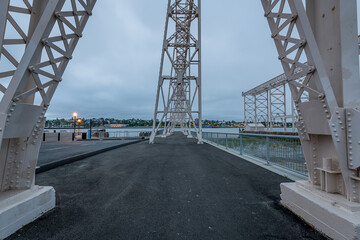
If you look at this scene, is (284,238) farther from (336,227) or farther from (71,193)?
(71,193)

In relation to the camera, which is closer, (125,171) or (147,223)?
(147,223)

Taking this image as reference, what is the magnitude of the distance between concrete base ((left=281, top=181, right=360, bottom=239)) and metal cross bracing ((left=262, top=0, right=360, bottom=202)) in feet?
0.59

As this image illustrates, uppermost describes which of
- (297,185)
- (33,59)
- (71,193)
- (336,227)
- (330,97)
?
(33,59)

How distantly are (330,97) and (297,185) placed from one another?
1.73 metres

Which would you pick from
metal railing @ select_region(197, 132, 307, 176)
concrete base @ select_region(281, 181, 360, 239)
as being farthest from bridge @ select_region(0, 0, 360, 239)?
metal railing @ select_region(197, 132, 307, 176)

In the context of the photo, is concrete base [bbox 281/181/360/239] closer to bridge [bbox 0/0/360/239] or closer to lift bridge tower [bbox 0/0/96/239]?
bridge [bbox 0/0/360/239]

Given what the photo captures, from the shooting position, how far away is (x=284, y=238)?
211cm

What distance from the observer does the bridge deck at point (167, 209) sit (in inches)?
88.5

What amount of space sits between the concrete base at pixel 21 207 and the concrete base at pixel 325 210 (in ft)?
14.6

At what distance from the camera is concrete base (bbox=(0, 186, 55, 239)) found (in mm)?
2125

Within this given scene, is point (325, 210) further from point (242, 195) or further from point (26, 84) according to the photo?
point (26, 84)

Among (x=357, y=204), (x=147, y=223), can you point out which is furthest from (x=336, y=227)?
(x=147, y=223)

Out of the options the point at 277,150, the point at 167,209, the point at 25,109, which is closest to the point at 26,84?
the point at 25,109

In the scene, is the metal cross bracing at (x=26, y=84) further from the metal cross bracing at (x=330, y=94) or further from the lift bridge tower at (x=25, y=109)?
the metal cross bracing at (x=330, y=94)
